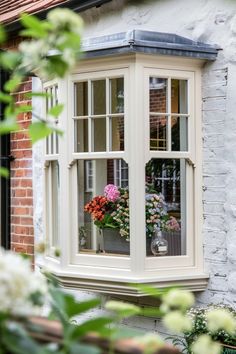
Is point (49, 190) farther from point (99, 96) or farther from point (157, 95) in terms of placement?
point (157, 95)

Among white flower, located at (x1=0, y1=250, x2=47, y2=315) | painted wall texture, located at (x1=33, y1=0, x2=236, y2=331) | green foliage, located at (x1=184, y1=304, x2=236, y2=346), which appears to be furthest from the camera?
painted wall texture, located at (x1=33, y1=0, x2=236, y2=331)

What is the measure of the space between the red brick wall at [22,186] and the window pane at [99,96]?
1.10m

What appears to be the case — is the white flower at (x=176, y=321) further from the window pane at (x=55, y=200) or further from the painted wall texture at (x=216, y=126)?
the window pane at (x=55, y=200)

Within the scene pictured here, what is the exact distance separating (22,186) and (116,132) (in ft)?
5.41

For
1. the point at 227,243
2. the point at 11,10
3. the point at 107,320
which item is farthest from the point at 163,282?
the point at 107,320

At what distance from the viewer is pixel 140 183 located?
492 centimetres

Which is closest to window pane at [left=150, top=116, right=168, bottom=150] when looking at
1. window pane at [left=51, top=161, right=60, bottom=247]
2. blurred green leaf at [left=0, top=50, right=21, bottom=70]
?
window pane at [left=51, top=161, right=60, bottom=247]

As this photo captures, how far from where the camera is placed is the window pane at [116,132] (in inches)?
200

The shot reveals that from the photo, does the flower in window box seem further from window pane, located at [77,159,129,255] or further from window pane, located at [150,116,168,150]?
window pane, located at [150,116,168,150]

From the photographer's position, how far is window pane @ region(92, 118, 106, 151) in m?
5.18

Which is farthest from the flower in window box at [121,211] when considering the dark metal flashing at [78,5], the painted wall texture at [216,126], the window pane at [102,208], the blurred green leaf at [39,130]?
the blurred green leaf at [39,130]

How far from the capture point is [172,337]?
5031mm

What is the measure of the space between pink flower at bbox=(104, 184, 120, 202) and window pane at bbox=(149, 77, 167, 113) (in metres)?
0.71

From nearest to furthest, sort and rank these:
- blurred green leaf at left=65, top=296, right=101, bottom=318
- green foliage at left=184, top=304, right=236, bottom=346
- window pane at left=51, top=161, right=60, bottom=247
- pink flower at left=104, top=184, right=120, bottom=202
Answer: blurred green leaf at left=65, top=296, right=101, bottom=318
green foliage at left=184, top=304, right=236, bottom=346
pink flower at left=104, top=184, right=120, bottom=202
window pane at left=51, top=161, right=60, bottom=247
